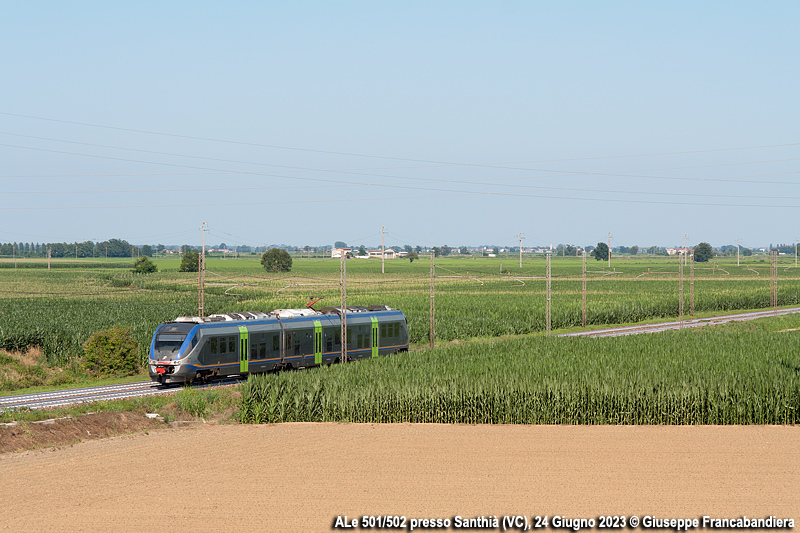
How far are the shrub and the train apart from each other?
22.1ft

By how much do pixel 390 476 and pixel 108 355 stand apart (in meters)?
28.3

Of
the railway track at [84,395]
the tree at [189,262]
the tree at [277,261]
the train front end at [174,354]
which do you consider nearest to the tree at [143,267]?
the tree at [189,262]

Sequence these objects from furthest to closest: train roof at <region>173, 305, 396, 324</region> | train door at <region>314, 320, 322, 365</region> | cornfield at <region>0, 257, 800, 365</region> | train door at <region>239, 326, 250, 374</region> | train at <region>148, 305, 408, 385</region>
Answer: cornfield at <region>0, 257, 800, 365</region>, train door at <region>314, 320, 322, 365</region>, train door at <region>239, 326, 250, 374</region>, train roof at <region>173, 305, 396, 324</region>, train at <region>148, 305, 408, 385</region>

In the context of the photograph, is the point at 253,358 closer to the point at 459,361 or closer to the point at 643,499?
the point at 459,361

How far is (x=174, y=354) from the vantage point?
36.5 metres

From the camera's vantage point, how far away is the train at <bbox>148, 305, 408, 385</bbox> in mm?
36594

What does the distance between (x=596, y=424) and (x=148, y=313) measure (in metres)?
43.7

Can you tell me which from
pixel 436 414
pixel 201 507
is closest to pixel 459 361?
pixel 436 414

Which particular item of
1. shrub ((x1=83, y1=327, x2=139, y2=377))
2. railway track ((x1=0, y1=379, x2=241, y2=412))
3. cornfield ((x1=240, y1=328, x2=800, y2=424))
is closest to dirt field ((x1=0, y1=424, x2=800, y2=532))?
cornfield ((x1=240, y1=328, x2=800, y2=424))

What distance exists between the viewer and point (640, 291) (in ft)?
337

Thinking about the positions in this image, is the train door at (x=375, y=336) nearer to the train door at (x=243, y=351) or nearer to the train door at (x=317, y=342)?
the train door at (x=317, y=342)

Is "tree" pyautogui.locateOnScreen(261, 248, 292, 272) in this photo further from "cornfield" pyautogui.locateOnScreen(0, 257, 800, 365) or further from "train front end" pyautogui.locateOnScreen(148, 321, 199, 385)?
"train front end" pyautogui.locateOnScreen(148, 321, 199, 385)

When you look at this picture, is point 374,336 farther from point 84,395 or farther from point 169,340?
point 84,395

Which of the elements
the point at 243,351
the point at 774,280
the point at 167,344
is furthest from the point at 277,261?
the point at 167,344
